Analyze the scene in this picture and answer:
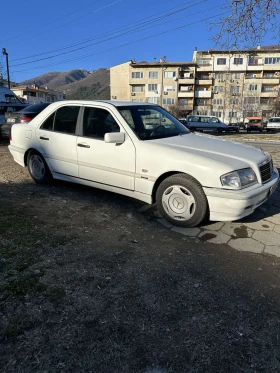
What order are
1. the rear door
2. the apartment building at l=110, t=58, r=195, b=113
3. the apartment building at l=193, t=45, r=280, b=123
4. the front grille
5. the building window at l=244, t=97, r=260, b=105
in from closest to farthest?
the front grille → the rear door → the building window at l=244, t=97, r=260, b=105 → the apartment building at l=193, t=45, r=280, b=123 → the apartment building at l=110, t=58, r=195, b=113

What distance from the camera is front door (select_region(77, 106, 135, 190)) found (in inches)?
153

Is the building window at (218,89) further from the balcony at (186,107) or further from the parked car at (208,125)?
the parked car at (208,125)

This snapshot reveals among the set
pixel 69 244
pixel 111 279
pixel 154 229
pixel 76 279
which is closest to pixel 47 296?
pixel 76 279

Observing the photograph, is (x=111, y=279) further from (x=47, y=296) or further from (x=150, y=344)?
(x=150, y=344)

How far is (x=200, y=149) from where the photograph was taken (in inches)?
143

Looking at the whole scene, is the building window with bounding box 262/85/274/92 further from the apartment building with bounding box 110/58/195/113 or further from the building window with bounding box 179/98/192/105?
the building window with bounding box 179/98/192/105

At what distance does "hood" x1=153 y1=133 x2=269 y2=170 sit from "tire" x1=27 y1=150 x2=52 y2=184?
2.37 meters

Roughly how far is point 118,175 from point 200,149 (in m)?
1.20

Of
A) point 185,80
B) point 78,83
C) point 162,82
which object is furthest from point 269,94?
point 78,83

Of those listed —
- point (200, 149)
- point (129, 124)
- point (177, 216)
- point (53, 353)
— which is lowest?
point (53, 353)

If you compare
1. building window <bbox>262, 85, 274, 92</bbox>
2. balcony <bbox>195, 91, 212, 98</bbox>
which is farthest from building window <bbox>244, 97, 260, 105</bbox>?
balcony <bbox>195, 91, 212, 98</bbox>

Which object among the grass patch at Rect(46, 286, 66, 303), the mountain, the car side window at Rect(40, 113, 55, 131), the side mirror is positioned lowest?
the grass patch at Rect(46, 286, 66, 303)

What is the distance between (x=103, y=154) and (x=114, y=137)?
0.43 m

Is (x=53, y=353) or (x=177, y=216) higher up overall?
(x=177, y=216)
